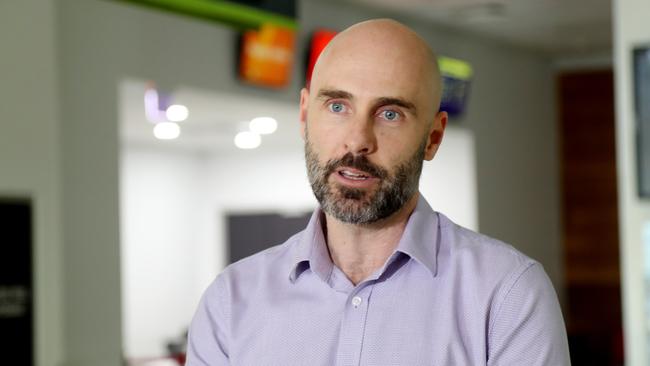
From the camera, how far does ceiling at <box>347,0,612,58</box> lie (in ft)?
26.7

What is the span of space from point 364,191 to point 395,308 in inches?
7.6

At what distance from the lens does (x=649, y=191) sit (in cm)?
532

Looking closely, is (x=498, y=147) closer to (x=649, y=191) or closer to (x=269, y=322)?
(x=649, y=191)

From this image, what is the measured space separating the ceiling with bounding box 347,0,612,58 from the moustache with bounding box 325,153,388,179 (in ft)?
21.6

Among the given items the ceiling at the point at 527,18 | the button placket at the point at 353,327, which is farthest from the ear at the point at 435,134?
the ceiling at the point at 527,18

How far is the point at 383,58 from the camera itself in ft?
4.96

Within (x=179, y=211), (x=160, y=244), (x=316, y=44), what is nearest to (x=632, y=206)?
(x=316, y=44)

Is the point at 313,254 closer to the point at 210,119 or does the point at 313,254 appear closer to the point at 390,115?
the point at 390,115

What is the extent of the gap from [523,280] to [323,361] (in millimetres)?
322

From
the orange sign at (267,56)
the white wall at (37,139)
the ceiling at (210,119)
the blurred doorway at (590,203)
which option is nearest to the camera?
the white wall at (37,139)

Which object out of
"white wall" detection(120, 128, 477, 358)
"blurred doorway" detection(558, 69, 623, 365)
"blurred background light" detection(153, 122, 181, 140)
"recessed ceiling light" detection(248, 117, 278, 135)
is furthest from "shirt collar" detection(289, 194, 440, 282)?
"blurred doorway" detection(558, 69, 623, 365)

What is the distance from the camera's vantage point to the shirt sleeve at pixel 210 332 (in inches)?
64.1

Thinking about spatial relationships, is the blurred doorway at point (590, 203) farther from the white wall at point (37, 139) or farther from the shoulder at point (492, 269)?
the shoulder at point (492, 269)

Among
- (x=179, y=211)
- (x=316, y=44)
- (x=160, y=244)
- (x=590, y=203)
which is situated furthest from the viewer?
(x=179, y=211)
